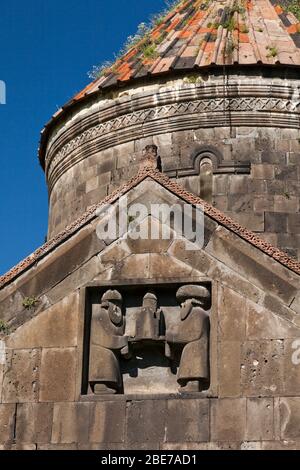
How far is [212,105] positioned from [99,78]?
7.46 ft

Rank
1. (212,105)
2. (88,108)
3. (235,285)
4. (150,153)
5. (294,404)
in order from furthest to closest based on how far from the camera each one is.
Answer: (88,108)
(212,105)
(150,153)
(235,285)
(294,404)

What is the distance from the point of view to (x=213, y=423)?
26.2 feet

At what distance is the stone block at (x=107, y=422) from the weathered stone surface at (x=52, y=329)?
630 mm

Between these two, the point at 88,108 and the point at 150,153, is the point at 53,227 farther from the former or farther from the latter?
the point at 150,153

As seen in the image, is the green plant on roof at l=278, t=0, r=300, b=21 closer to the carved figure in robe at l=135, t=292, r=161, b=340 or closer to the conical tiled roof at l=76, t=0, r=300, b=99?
the conical tiled roof at l=76, t=0, r=300, b=99

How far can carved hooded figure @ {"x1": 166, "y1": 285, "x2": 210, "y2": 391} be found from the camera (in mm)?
8156

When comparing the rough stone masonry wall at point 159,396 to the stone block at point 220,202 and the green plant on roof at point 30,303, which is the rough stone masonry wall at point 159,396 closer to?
the green plant on roof at point 30,303

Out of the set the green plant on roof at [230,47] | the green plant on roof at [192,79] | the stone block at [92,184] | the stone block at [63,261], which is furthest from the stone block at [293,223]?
the stone block at [63,261]

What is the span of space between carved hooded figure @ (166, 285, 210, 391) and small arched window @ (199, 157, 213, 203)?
4.38 meters

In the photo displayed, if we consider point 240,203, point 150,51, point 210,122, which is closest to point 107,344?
point 240,203

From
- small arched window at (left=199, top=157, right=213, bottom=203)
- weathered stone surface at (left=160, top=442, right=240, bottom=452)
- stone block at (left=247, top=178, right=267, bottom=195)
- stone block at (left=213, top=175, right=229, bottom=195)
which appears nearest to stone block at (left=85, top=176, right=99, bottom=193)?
small arched window at (left=199, top=157, right=213, bottom=203)

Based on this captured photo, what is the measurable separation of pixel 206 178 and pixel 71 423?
5.31 m
